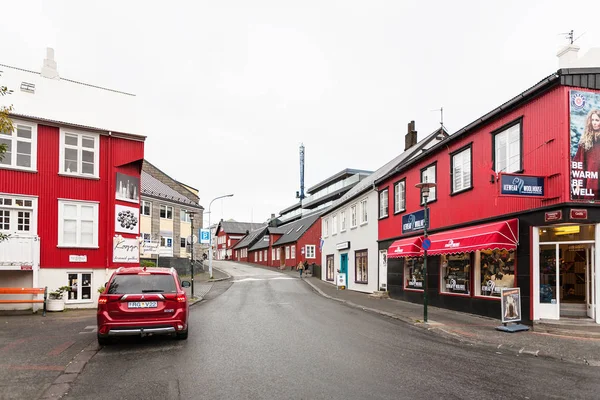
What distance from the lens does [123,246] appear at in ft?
67.8

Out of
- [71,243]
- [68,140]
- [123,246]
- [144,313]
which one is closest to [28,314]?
[71,243]

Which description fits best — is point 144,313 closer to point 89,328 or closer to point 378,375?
point 89,328

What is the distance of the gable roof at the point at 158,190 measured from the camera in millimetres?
47156

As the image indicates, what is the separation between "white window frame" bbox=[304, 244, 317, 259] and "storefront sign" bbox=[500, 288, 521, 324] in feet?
126


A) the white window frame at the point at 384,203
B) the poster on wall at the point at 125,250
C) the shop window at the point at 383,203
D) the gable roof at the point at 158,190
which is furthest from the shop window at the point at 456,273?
the gable roof at the point at 158,190

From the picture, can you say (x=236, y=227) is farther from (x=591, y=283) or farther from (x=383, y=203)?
(x=591, y=283)

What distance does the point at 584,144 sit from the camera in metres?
12.7

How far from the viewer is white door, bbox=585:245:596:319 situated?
12.9 metres

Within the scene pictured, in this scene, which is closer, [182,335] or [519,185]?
[182,335]

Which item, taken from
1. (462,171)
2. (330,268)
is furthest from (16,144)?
(330,268)

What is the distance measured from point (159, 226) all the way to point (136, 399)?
4254cm

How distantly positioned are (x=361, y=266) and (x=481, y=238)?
15.7 m

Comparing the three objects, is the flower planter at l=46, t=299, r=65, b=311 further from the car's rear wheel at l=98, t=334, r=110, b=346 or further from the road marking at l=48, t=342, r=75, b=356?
the car's rear wheel at l=98, t=334, r=110, b=346

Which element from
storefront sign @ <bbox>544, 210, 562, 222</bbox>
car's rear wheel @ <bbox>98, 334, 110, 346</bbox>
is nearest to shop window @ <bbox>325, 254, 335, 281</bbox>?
storefront sign @ <bbox>544, 210, 562, 222</bbox>
